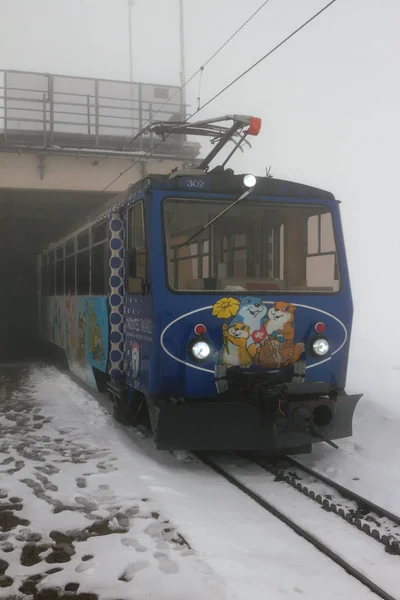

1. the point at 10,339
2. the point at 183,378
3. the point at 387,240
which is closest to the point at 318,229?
the point at 183,378

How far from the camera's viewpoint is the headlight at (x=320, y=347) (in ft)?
23.1

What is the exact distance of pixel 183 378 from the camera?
266 inches

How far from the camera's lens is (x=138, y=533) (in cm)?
496

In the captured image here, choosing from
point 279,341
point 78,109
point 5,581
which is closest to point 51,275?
point 78,109

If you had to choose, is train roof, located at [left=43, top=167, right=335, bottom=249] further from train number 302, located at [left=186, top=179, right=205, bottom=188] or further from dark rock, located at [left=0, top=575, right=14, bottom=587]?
dark rock, located at [left=0, top=575, right=14, bottom=587]

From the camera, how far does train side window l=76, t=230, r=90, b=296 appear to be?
406 inches

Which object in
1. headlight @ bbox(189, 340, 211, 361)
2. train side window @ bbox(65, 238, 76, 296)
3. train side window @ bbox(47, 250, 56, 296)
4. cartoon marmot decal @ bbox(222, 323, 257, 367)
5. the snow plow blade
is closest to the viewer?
the snow plow blade

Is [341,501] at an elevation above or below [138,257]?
below

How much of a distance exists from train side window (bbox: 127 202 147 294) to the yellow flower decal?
0.81 metres

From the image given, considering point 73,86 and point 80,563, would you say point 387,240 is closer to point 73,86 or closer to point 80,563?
point 73,86

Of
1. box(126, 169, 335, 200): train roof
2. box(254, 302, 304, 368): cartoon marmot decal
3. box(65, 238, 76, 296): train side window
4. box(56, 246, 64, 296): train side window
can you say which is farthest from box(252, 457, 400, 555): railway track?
box(56, 246, 64, 296): train side window

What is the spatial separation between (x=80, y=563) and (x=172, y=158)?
12926 millimetres

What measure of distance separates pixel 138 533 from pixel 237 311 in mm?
2611

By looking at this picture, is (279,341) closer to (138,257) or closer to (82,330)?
(138,257)
